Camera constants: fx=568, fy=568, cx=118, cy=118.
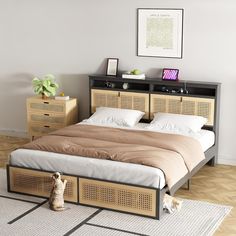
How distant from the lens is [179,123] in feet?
21.2

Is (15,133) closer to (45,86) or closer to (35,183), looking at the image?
(45,86)

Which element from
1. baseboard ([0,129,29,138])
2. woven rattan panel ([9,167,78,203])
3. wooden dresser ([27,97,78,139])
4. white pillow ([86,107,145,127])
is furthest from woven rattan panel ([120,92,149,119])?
woven rattan panel ([9,167,78,203])

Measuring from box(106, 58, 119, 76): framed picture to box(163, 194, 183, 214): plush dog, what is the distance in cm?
247

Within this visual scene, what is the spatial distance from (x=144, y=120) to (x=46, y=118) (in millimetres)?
1332

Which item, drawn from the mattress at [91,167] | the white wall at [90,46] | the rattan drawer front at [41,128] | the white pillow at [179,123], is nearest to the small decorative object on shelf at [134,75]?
the white wall at [90,46]

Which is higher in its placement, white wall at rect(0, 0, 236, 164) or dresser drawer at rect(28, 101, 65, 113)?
white wall at rect(0, 0, 236, 164)

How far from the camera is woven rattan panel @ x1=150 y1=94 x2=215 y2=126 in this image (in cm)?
663

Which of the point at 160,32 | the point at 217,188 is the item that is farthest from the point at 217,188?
the point at 160,32

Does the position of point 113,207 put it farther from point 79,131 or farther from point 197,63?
point 197,63

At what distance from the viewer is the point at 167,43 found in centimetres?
693

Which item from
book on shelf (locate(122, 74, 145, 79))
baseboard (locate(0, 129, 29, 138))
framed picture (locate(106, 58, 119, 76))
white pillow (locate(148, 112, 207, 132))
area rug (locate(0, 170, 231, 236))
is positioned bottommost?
area rug (locate(0, 170, 231, 236))

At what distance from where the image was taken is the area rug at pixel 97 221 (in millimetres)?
4812

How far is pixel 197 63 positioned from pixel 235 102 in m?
0.65

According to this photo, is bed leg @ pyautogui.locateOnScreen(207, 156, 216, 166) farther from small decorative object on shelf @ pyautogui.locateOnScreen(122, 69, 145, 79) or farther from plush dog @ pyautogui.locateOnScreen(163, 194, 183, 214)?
plush dog @ pyautogui.locateOnScreen(163, 194, 183, 214)
